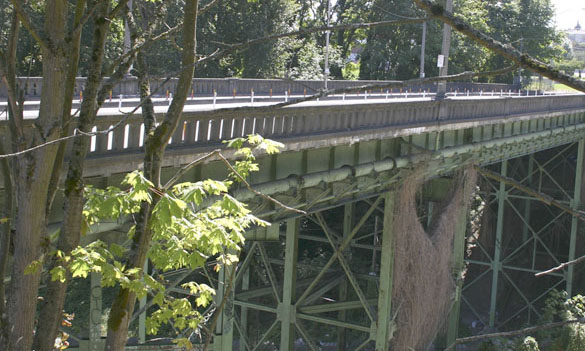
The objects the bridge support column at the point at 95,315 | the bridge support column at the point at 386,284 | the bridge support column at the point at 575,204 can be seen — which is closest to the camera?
the bridge support column at the point at 95,315

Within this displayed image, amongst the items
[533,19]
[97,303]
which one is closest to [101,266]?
[97,303]

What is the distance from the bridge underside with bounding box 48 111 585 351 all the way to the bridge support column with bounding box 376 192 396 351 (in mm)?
20

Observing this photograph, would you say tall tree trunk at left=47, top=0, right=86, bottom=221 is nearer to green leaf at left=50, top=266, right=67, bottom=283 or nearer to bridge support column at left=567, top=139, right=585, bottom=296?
green leaf at left=50, top=266, right=67, bottom=283

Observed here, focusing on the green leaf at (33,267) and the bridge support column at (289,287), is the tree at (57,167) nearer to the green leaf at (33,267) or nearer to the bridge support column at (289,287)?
the green leaf at (33,267)

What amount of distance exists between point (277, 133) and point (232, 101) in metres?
11.9

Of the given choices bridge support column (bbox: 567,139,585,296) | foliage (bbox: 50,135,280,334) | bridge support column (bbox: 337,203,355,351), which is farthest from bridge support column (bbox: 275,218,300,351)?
bridge support column (bbox: 567,139,585,296)

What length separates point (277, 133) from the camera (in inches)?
428

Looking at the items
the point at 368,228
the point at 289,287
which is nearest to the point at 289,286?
the point at 289,287

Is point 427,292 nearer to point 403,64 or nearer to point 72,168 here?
point 72,168

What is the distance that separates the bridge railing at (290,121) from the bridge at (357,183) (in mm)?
21

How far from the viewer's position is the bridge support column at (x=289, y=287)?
15.7 metres

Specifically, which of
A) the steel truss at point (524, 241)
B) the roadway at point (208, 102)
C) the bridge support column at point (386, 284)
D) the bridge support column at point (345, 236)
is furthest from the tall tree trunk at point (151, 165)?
the steel truss at point (524, 241)

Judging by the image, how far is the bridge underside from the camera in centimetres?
1237

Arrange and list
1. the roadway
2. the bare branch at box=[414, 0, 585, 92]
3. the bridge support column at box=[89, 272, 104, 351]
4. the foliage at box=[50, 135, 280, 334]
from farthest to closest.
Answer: the roadway < the bridge support column at box=[89, 272, 104, 351] < the foliage at box=[50, 135, 280, 334] < the bare branch at box=[414, 0, 585, 92]
